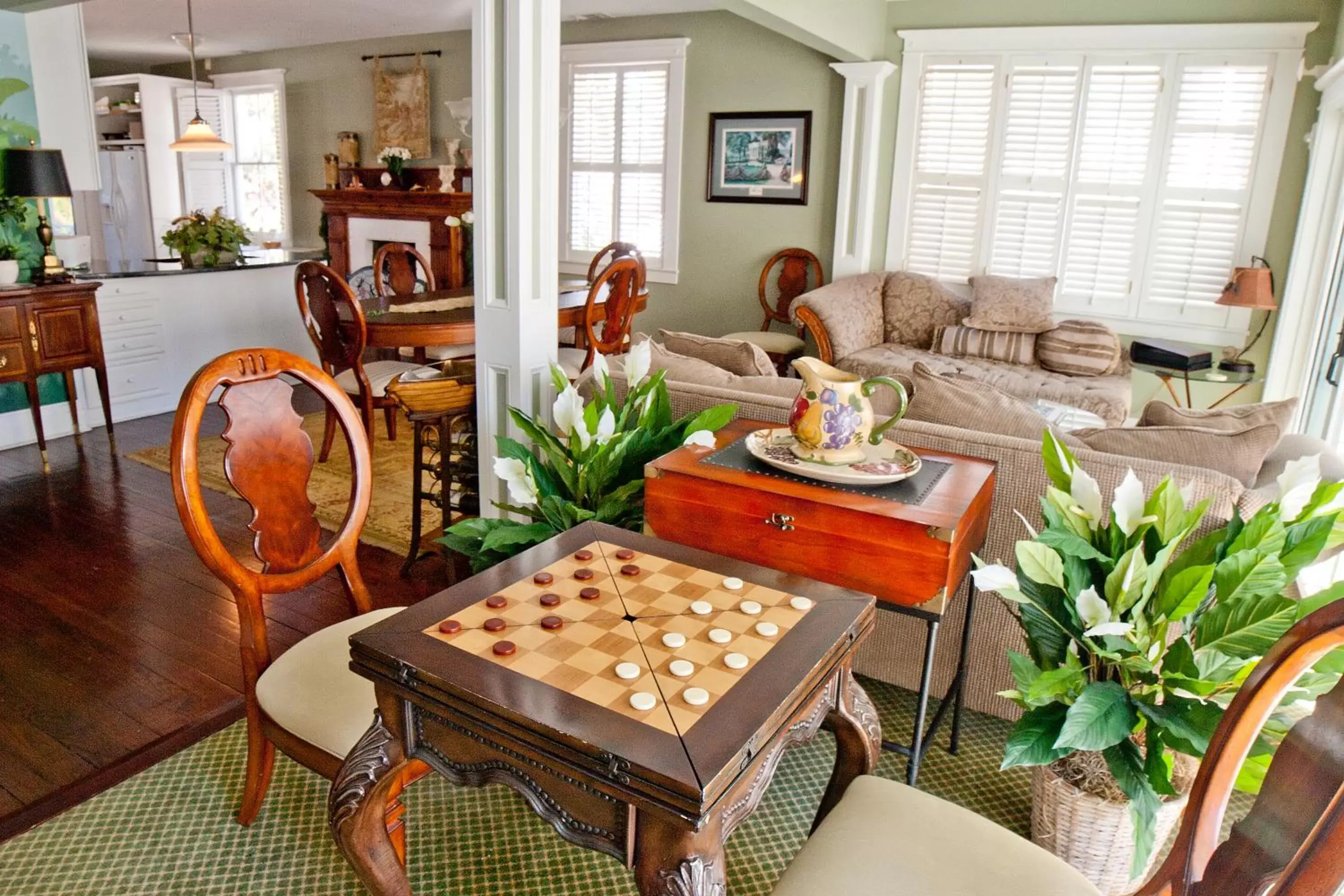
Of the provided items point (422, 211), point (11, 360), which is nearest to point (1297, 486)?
point (11, 360)

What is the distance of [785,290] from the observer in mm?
5918

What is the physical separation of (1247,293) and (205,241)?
228 inches

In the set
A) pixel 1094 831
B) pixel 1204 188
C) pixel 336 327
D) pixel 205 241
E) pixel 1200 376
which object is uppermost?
pixel 1204 188

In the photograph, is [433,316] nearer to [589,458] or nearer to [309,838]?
[589,458]

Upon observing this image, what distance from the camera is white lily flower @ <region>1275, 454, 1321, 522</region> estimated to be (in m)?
1.51

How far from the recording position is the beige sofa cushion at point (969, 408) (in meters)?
2.15

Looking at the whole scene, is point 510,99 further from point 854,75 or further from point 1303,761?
point 854,75

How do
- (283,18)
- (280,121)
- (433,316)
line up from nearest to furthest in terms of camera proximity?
(433,316), (283,18), (280,121)

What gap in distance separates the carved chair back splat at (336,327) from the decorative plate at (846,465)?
→ 7.46 feet

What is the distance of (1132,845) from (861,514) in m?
0.86

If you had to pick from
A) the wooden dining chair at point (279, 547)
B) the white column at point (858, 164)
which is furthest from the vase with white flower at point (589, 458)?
the white column at point (858, 164)

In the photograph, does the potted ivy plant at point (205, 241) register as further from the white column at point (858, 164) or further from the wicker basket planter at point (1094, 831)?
the wicker basket planter at point (1094, 831)

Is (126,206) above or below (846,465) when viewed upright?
above

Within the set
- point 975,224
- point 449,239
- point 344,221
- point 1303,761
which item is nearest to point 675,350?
point 1303,761
